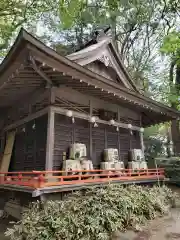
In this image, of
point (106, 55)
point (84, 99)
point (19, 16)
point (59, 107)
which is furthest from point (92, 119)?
point (19, 16)

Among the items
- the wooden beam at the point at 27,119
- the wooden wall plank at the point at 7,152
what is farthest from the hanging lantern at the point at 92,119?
the wooden wall plank at the point at 7,152

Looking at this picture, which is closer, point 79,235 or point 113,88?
point 79,235

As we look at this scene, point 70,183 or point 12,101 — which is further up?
point 12,101

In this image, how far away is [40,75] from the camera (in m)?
5.84

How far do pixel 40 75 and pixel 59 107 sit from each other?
55.6 inches

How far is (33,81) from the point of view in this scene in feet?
21.7

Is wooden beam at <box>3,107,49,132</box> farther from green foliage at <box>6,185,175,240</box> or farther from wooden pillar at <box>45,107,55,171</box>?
green foliage at <box>6,185,175,240</box>

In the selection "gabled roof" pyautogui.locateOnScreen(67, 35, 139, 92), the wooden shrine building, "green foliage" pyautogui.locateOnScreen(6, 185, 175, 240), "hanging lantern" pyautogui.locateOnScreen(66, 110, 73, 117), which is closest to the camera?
"green foliage" pyautogui.locateOnScreen(6, 185, 175, 240)

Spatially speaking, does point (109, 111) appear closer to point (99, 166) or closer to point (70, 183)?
point (99, 166)

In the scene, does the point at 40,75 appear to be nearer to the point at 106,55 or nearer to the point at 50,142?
the point at 50,142

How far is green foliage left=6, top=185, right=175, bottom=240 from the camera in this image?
412 cm

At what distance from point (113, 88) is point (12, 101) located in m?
4.58

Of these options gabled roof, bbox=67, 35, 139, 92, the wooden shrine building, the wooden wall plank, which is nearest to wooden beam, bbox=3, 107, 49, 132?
the wooden shrine building

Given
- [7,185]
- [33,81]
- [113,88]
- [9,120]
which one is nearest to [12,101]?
[9,120]
